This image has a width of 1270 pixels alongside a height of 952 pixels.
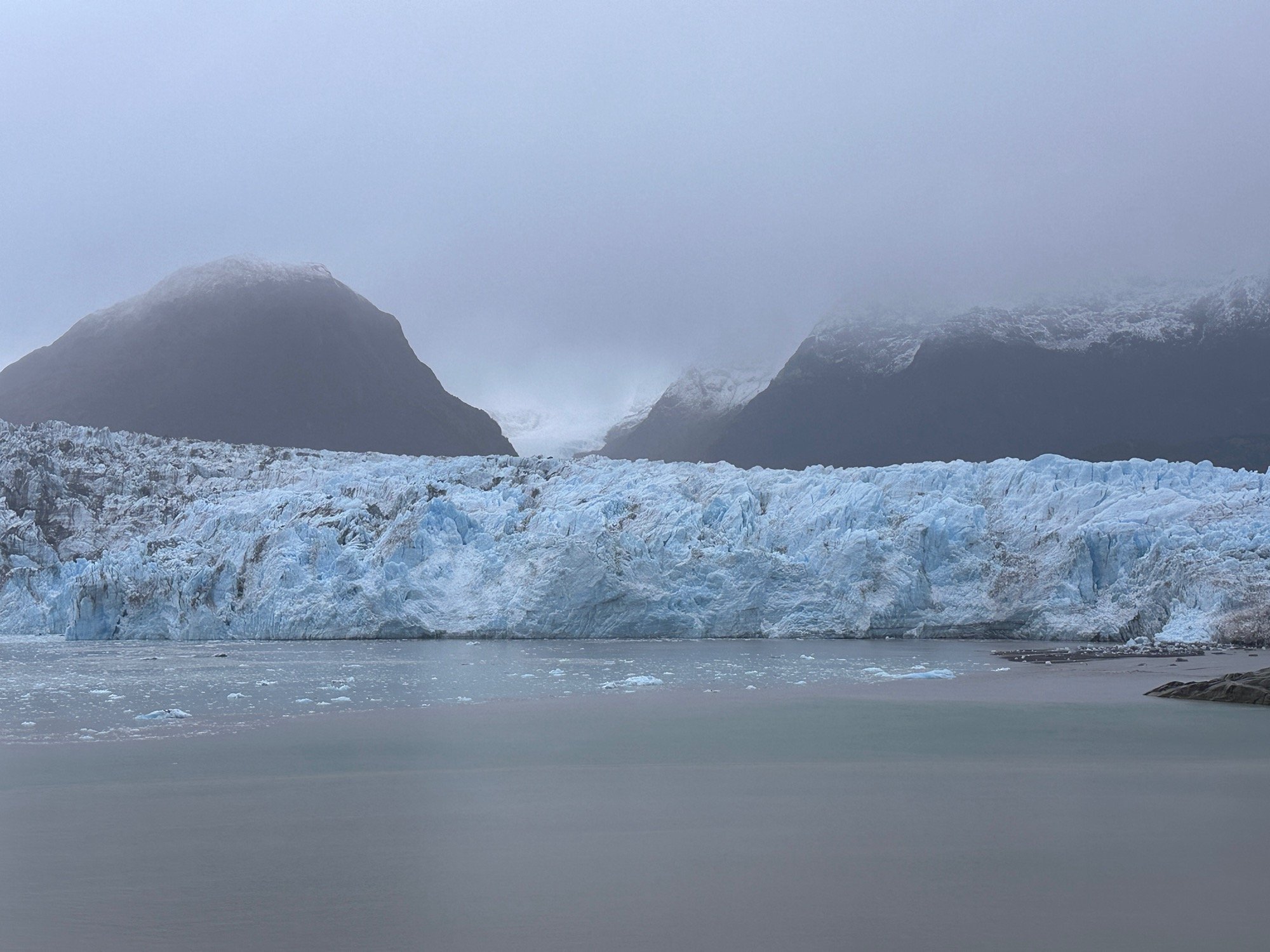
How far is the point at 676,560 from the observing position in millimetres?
23781

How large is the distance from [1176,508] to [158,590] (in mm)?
20957

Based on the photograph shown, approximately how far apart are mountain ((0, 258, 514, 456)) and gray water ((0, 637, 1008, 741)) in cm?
2371

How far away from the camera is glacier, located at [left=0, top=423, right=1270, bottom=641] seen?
2208 cm

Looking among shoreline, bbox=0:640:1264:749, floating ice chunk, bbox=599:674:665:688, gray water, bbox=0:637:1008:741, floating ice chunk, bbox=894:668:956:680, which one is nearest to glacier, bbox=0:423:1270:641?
gray water, bbox=0:637:1008:741

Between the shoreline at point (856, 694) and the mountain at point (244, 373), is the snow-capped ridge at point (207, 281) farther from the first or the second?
the shoreline at point (856, 694)

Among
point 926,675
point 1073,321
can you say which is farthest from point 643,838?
point 1073,321

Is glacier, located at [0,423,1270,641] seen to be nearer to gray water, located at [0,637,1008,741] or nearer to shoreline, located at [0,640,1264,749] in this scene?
gray water, located at [0,637,1008,741]

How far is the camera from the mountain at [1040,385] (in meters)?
45.4

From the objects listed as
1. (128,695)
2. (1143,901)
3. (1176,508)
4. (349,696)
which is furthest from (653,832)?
(1176,508)

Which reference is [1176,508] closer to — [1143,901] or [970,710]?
[970,710]

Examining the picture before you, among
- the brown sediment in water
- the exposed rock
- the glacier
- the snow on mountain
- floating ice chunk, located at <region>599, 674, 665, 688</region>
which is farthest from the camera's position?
the snow on mountain

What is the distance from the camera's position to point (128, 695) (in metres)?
11.9

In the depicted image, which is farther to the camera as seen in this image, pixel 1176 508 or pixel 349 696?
pixel 1176 508

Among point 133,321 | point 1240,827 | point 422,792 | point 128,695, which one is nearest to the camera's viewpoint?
point 1240,827
